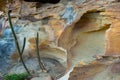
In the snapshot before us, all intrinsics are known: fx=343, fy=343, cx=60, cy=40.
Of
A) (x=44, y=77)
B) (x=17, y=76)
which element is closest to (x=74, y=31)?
(x=44, y=77)

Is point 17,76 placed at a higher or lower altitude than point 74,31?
lower

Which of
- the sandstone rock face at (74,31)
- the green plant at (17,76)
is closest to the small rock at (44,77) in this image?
the green plant at (17,76)

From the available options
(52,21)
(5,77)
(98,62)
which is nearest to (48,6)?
(52,21)

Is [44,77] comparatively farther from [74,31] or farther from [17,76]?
[74,31]

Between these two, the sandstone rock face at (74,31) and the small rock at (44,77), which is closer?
the sandstone rock face at (74,31)

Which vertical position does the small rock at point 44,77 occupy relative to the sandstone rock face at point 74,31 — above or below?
below

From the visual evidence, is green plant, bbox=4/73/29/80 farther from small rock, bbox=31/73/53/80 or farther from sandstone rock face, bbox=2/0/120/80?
sandstone rock face, bbox=2/0/120/80

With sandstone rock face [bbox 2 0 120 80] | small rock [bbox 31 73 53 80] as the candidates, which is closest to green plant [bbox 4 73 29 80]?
small rock [bbox 31 73 53 80]

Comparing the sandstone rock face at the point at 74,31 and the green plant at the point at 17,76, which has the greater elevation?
the sandstone rock face at the point at 74,31

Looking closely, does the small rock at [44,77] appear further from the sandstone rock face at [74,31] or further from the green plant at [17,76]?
the sandstone rock face at [74,31]

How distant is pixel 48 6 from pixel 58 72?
103 cm

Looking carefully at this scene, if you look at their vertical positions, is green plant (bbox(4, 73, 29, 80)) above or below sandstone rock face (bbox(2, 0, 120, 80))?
below

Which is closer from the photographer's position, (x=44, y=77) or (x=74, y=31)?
(x=44, y=77)

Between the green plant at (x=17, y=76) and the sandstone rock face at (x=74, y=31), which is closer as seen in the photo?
the sandstone rock face at (x=74, y=31)
